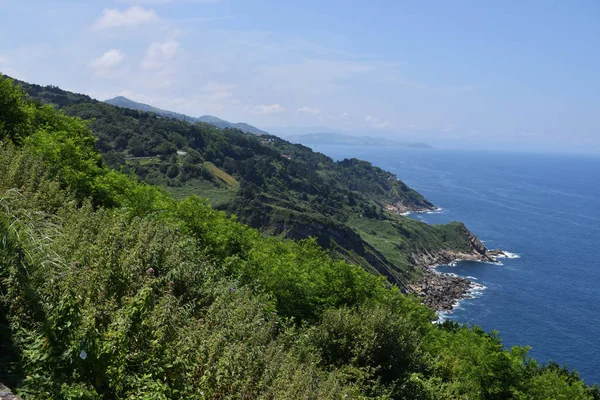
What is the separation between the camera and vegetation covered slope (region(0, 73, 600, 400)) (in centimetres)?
653

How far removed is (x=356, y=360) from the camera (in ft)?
48.7

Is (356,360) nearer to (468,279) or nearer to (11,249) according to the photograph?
(11,249)

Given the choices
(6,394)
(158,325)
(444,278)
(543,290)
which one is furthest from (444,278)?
(6,394)

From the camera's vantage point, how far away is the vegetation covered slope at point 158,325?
6.53m

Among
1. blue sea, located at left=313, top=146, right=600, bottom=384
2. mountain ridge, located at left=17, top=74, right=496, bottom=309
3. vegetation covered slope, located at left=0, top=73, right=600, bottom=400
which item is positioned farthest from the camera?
mountain ridge, located at left=17, top=74, right=496, bottom=309

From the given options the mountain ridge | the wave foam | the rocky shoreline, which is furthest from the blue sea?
the mountain ridge

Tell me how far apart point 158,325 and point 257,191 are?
482 feet

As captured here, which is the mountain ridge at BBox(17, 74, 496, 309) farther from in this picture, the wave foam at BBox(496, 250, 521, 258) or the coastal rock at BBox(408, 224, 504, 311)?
the wave foam at BBox(496, 250, 521, 258)

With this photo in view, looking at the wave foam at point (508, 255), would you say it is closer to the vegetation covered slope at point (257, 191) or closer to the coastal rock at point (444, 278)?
the coastal rock at point (444, 278)

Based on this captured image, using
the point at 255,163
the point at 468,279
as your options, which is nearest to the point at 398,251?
the point at 468,279

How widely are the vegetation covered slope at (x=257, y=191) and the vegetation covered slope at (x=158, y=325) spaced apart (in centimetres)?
9668

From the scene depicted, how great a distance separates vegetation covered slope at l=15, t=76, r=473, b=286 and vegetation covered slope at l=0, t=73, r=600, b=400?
9668 centimetres

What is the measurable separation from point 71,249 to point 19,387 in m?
5.00

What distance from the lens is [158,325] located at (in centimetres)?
843
